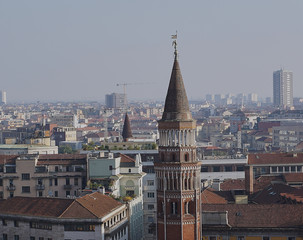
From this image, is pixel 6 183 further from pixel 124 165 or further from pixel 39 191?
pixel 124 165

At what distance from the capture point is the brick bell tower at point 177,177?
57.6 meters

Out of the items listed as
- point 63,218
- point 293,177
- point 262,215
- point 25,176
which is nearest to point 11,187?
point 25,176

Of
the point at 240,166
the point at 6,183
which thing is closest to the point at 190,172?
the point at 6,183

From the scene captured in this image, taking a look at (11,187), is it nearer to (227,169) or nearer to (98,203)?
(98,203)

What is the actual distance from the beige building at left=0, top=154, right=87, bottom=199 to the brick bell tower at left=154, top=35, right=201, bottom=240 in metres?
30.2

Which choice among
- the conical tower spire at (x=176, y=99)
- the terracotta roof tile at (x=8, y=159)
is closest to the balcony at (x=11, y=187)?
the terracotta roof tile at (x=8, y=159)

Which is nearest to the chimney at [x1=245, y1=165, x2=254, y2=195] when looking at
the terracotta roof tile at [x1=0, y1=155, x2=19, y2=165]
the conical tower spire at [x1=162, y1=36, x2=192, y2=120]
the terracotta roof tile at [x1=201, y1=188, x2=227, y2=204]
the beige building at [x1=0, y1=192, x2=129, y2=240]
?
the terracotta roof tile at [x1=201, y1=188, x2=227, y2=204]

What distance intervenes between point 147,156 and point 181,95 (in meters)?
42.4

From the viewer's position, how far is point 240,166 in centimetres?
11075

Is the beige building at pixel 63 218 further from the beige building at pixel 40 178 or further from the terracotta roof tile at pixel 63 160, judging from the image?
the terracotta roof tile at pixel 63 160

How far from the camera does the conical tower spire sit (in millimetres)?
58281

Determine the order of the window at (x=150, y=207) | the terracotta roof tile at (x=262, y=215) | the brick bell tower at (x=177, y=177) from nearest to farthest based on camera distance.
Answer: the brick bell tower at (x=177, y=177) → the terracotta roof tile at (x=262, y=215) → the window at (x=150, y=207)

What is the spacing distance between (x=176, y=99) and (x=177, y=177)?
16.1 feet

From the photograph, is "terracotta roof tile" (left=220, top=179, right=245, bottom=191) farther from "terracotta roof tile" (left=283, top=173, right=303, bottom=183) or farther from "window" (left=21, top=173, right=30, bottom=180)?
"window" (left=21, top=173, right=30, bottom=180)
